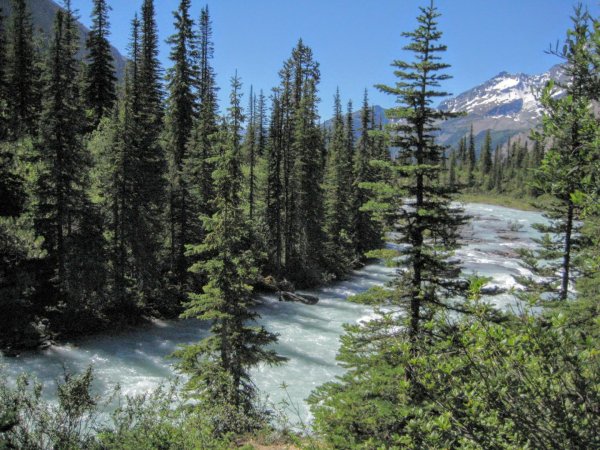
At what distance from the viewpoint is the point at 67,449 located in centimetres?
804

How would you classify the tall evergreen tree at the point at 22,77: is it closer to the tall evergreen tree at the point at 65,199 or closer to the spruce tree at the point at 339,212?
the tall evergreen tree at the point at 65,199

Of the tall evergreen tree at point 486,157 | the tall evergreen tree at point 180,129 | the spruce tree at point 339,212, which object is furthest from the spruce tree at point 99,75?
the tall evergreen tree at point 486,157

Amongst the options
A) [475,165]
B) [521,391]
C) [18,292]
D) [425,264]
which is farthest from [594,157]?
[475,165]

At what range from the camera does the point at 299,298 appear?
108ft

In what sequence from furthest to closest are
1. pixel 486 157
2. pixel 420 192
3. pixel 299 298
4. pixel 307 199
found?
pixel 486 157, pixel 307 199, pixel 299 298, pixel 420 192

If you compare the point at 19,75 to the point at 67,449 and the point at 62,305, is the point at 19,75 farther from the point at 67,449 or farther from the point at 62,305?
the point at 67,449

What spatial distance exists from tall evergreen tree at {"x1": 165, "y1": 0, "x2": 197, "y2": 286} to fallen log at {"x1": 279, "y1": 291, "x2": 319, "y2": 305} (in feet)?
25.2

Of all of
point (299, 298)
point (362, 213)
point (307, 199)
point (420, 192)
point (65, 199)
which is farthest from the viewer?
point (362, 213)

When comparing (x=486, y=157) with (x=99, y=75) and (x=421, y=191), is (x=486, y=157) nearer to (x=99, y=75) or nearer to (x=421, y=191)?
(x=99, y=75)

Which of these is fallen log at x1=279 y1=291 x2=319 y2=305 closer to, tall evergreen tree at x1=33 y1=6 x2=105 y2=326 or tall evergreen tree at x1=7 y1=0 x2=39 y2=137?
tall evergreen tree at x1=33 y1=6 x2=105 y2=326

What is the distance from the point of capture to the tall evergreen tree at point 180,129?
31.0 m

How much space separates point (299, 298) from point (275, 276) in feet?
15.6

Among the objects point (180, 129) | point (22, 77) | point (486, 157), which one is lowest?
point (180, 129)

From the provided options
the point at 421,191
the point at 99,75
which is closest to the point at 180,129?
the point at 99,75
